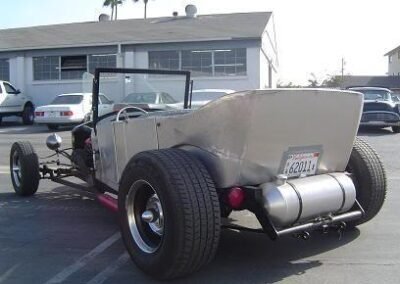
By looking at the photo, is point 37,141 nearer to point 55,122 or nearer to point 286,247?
point 55,122

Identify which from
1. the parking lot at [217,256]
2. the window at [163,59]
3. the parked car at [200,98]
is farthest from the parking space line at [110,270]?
the window at [163,59]

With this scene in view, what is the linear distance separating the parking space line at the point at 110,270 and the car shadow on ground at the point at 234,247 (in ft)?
0.20

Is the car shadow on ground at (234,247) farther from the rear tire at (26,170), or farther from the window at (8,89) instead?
the window at (8,89)

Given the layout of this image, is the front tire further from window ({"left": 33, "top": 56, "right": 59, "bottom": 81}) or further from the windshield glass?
window ({"left": 33, "top": 56, "right": 59, "bottom": 81})

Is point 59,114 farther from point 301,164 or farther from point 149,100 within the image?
point 301,164

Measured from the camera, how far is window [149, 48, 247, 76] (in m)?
25.0

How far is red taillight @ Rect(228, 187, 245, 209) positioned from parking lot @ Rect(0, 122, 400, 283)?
55 centimetres

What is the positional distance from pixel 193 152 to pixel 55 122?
55.0 feet

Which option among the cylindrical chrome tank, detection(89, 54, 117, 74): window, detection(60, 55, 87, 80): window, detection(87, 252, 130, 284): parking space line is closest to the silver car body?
the cylindrical chrome tank

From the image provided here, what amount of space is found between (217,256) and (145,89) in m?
2.66

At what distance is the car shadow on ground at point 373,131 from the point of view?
17.5 m

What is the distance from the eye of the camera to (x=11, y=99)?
23.6 metres

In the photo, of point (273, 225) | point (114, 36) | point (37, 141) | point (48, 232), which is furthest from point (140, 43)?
point (273, 225)

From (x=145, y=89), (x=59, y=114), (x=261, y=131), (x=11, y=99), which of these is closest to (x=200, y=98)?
(x=145, y=89)
